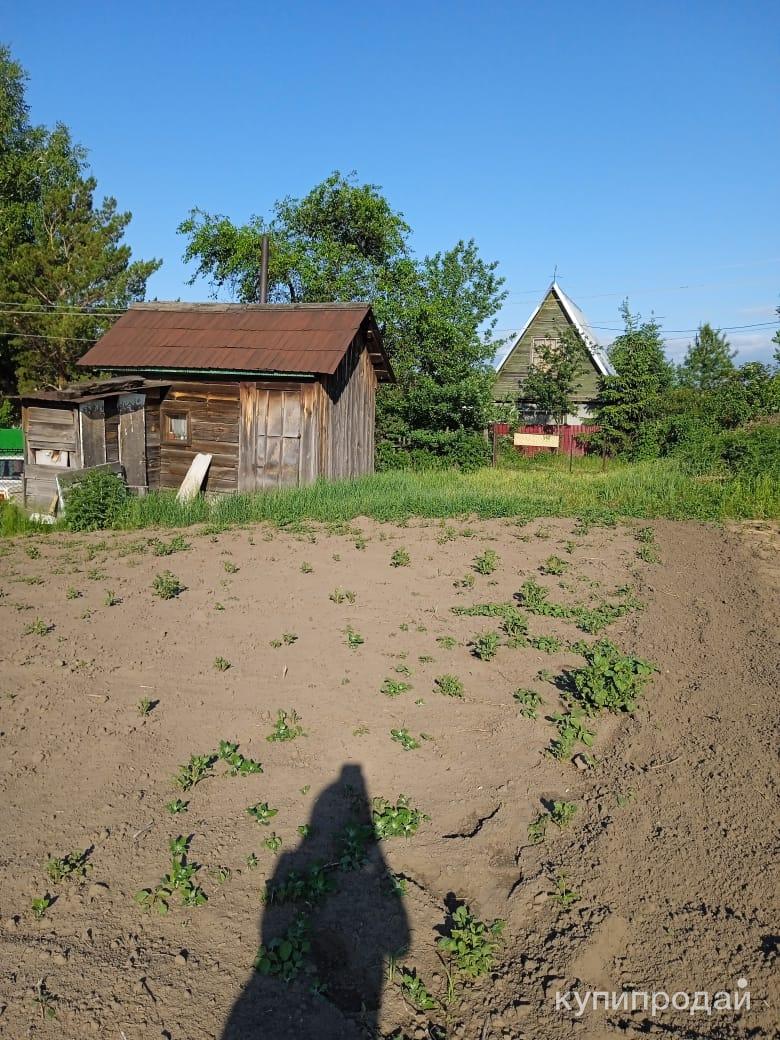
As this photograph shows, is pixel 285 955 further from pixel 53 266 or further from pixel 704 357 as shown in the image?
pixel 704 357

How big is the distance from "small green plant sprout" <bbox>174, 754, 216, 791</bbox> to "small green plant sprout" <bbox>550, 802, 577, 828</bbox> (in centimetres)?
205

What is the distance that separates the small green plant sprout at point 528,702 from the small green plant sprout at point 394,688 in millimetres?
816

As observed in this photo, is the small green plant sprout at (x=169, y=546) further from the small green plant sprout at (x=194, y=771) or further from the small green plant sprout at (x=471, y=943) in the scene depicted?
the small green plant sprout at (x=471, y=943)

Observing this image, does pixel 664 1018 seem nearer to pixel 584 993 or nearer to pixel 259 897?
pixel 584 993

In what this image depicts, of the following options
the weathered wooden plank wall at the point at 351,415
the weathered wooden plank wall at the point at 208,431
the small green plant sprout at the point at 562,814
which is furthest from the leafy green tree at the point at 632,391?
the small green plant sprout at the point at 562,814

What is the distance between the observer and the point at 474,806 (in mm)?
4453

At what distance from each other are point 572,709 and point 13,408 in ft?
94.7

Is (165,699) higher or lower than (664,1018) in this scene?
higher

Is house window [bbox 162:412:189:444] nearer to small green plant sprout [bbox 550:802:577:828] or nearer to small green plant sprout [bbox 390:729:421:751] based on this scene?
small green plant sprout [bbox 390:729:421:751]

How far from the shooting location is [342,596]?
7953 mm

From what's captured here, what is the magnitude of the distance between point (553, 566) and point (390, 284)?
1727 centimetres

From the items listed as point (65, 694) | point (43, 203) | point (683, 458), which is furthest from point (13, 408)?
point (65, 694)

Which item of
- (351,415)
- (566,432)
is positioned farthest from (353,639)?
(566,432)

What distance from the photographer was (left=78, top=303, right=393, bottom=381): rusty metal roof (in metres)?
15.1
